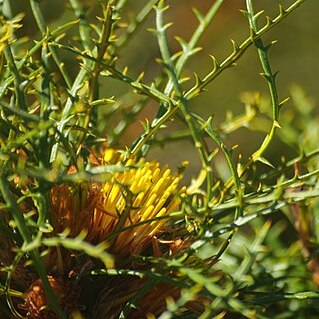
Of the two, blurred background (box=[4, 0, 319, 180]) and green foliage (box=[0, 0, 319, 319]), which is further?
blurred background (box=[4, 0, 319, 180])

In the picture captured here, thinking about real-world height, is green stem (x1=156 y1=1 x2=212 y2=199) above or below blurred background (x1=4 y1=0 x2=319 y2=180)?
Result: above

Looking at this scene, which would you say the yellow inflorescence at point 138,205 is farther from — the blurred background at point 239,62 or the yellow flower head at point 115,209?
the blurred background at point 239,62

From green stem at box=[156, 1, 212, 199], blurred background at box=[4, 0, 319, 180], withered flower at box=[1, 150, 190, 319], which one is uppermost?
green stem at box=[156, 1, 212, 199]

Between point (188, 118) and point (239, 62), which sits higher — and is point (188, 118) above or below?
above

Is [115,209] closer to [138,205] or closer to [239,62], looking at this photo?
[138,205]

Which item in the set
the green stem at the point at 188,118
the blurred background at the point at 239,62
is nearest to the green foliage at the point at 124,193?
the green stem at the point at 188,118

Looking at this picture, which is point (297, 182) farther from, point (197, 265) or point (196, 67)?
point (196, 67)

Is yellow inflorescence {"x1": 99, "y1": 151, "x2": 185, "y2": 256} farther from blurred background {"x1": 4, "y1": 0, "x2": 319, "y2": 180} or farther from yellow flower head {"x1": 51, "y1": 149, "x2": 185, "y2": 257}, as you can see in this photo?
blurred background {"x1": 4, "y1": 0, "x2": 319, "y2": 180}

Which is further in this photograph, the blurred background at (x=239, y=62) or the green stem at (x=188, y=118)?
the blurred background at (x=239, y=62)

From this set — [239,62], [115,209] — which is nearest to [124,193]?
[115,209]

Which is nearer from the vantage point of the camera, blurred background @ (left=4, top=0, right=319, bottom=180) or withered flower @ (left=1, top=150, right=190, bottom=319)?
withered flower @ (left=1, top=150, right=190, bottom=319)

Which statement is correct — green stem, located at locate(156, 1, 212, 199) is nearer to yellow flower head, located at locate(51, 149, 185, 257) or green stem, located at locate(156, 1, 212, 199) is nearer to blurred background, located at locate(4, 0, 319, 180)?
yellow flower head, located at locate(51, 149, 185, 257)

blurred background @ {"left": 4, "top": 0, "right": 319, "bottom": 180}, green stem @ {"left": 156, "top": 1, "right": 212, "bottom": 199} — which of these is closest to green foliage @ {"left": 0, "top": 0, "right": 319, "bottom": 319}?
green stem @ {"left": 156, "top": 1, "right": 212, "bottom": 199}
